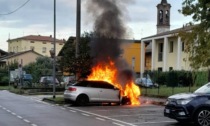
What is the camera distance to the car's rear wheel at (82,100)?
22.6m

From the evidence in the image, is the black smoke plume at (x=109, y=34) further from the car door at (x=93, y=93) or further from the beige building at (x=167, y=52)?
the beige building at (x=167, y=52)

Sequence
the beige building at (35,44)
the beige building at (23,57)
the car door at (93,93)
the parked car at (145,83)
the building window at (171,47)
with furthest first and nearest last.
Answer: the beige building at (35,44) < the beige building at (23,57) < the building window at (171,47) < the parked car at (145,83) < the car door at (93,93)

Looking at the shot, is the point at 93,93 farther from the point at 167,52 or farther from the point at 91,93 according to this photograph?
the point at 167,52

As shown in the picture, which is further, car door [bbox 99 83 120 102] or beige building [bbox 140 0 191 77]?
beige building [bbox 140 0 191 77]

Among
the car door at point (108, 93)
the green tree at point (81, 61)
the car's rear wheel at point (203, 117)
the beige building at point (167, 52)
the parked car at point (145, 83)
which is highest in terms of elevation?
the beige building at point (167, 52)

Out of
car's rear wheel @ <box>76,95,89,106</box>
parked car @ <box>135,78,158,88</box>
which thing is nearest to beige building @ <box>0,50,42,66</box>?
parked car @ <box>135,78,158,88</box>

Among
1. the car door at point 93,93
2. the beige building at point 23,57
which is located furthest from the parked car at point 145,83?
the beige building at point 23,57

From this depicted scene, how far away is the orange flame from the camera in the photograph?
25264 millimetres

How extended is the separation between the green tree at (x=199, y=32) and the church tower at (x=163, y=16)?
4001 centimetres

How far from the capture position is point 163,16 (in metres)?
59.4

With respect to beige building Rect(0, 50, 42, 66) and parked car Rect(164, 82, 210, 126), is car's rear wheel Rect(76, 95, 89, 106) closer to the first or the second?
parked car Rect(164, 82, 210, 126)

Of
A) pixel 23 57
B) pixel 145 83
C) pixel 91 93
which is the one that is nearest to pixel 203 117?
pixel 91 93

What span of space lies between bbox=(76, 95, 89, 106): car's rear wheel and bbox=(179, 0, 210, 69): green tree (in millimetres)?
6431

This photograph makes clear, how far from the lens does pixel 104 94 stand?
2295 centimetres
